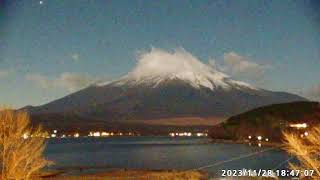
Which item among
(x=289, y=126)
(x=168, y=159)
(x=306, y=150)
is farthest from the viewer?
(x=289, y=126)

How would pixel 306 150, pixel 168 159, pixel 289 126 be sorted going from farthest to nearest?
pixel 289 126 → pixel 168 159 → pixel 306 150

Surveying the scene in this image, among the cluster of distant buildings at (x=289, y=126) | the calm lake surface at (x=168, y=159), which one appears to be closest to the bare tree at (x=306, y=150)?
the calm lake surface at (x=168, y=159)

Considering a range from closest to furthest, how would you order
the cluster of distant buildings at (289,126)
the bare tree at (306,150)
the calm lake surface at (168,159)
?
the bare tree at (306,150), the calm lake surface at (168,159), the cluster of distant buildings at (289,126)

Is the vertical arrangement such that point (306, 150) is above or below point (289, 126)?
below

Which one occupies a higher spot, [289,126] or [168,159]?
[289,126]

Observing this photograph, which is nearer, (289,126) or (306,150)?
(306,150)

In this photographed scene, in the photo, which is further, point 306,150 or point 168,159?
point 168,159

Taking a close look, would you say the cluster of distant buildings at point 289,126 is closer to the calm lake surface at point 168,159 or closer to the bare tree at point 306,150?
the calm lake surface at point 168,159

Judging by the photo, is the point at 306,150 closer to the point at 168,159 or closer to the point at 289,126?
the point at 168,159

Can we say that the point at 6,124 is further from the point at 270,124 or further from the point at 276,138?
the point at 270,124

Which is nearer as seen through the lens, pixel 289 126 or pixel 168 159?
pixel 168 159

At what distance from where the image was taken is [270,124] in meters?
136

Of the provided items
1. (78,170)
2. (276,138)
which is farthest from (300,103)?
(78,170)

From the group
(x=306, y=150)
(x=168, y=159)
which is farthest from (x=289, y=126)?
(x=306, y=150)
